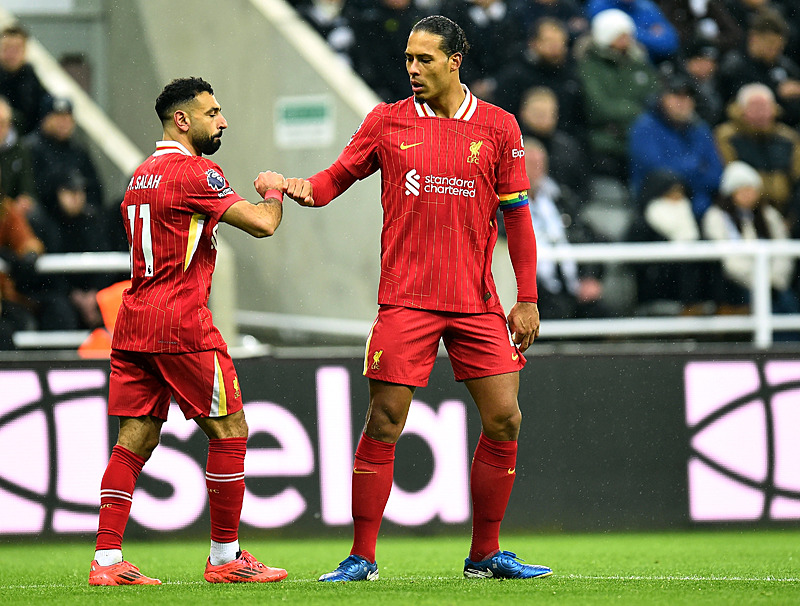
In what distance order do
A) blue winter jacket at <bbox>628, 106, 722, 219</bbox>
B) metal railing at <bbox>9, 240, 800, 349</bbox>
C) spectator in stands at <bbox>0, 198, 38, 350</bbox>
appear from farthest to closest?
blue winter jacket at <bbox>628, 106, 722, 219</bbox> → spectator in stands at <bbox>0, 198, 38, 350</bbox> → metal railing at <bbox>9, 240, 800, 349</bbox>

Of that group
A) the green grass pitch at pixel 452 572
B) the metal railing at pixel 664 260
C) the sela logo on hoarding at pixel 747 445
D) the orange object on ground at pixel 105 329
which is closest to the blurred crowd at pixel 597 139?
the metal railing at pixel 664 260

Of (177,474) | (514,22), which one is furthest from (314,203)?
(514,22)

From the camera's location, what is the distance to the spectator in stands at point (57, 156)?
8828 mm

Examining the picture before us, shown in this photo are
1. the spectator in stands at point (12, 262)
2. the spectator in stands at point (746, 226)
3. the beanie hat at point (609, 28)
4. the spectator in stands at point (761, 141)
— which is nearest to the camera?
the spectator in stands at point (12, 262)

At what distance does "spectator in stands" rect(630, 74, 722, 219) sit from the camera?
9406 millimetres

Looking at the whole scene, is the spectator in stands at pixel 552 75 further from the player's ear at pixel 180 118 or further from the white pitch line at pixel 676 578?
the white pitch line at pixel 676 578

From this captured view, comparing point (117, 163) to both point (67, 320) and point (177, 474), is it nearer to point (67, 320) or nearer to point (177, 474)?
point (67, 320)

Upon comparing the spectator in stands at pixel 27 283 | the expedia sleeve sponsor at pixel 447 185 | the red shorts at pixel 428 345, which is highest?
the expedia sleeve sponsor at pixel 447 185

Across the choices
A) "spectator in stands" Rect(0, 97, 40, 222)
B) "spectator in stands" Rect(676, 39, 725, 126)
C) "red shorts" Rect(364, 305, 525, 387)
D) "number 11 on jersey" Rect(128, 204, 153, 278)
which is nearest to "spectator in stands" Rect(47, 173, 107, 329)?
"spectator in stands" Rect(0, 97, 40, 222)

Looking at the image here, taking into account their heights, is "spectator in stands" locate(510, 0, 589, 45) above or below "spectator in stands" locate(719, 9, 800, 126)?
above

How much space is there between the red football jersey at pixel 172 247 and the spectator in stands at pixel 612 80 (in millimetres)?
5174

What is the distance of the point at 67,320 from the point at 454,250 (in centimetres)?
405

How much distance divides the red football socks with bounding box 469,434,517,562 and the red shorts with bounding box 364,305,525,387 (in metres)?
0.33

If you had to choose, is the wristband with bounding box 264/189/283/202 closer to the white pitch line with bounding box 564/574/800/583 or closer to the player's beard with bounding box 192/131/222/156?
the player's beard with bounding box 192/131/222/156
